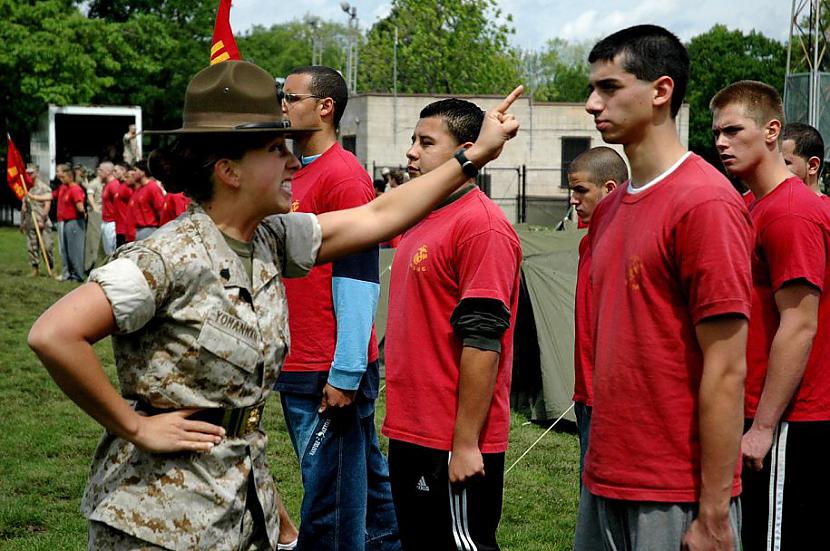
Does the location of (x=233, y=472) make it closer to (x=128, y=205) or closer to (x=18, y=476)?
(x=18, y=476)

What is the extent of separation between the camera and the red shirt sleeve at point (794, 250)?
3.68m

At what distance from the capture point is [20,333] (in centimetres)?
1368

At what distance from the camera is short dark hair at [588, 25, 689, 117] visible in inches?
116

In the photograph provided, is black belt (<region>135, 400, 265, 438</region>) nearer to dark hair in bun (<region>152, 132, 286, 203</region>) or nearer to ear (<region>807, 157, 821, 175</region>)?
dark hair in bun (<region>152, 132, 286, 203</region>)

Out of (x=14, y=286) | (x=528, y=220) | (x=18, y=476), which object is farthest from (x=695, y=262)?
(x=528, y=220)

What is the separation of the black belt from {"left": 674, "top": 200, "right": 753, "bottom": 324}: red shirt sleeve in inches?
46.6

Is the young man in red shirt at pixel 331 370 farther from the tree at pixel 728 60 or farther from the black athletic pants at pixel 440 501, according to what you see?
the tree at pixel 728 60

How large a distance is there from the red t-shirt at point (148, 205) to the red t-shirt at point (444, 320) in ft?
42.3

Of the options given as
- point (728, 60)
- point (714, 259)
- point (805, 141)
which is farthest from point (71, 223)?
point (728, 60)

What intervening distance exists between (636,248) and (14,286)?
17.4 metres

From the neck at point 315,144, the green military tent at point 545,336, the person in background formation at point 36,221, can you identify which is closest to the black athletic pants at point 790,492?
the neck at point 315,144

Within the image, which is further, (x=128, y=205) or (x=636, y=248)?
(x=128, y=205)

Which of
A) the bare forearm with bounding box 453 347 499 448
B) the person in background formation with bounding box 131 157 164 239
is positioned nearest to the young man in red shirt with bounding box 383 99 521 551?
the bare forearm with bounding box 453 347 499 448

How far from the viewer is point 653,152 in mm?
2914
